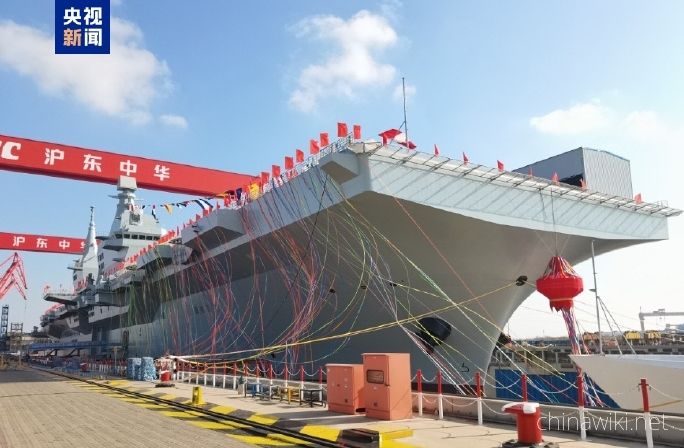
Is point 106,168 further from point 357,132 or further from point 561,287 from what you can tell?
point 561,287

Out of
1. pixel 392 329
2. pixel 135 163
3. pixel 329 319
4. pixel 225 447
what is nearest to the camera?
pixel 225 447

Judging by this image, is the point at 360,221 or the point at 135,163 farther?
the point at 135,163

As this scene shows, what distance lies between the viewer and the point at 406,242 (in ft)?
50.1

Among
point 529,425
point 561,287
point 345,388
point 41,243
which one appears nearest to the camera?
point 529,425

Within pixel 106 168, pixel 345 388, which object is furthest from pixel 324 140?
pixel 106 168

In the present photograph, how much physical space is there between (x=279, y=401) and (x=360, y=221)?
5178 millimetres

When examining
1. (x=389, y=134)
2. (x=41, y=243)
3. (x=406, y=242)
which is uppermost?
(x=41, y=243)

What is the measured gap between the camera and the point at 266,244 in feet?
60.5

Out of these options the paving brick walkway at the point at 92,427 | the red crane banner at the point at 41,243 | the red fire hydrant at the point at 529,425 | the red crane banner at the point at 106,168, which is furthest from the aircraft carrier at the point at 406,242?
the red crane banner at the point at 41,243

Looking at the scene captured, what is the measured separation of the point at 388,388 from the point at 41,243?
175ft

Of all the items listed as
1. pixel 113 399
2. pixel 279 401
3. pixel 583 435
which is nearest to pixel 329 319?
pixel 279 401

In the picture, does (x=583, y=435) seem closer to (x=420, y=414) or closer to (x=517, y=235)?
(x=420, y=414)

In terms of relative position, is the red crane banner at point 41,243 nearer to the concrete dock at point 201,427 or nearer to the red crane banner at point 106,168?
the red crane banner at point 106,168

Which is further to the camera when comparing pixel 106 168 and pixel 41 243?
pixel 41 243
